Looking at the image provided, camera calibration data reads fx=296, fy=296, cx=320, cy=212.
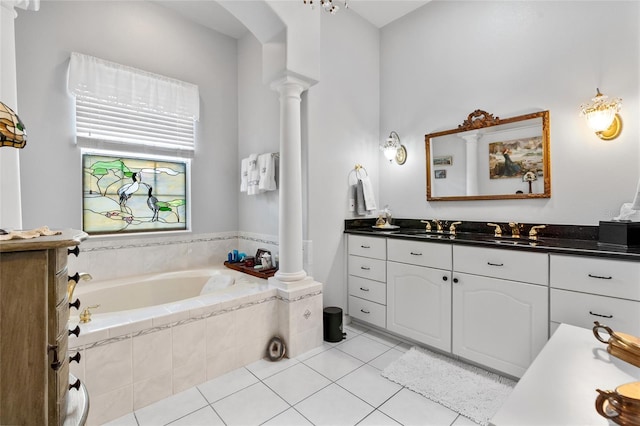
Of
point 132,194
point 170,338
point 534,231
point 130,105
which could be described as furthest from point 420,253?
point 130,105

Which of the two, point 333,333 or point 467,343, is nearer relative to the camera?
point 467,343

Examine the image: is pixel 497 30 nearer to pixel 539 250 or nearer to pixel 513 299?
pixel 539 250

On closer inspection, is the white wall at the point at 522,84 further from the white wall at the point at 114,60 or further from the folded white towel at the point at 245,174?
the white wall at the point at 114,60

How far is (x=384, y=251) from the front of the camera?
2.66m

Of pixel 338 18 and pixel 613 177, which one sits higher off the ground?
pixel 338 18

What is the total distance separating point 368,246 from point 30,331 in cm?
241

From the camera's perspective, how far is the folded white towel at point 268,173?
9.71ft

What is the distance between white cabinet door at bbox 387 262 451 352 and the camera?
227 centimetres

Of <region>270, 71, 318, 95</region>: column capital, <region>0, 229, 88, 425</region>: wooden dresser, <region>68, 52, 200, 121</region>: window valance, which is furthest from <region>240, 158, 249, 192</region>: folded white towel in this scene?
<region>0, 229, 88, 425</region>: wooden dresser

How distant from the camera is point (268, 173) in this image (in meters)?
2.95

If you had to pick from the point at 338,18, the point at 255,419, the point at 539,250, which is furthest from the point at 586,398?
the point at 338,18

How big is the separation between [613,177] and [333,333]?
7.82 feet

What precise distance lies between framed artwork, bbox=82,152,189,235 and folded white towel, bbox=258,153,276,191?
0.89 m

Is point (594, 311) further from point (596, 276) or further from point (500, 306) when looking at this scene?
point (500, 306)
